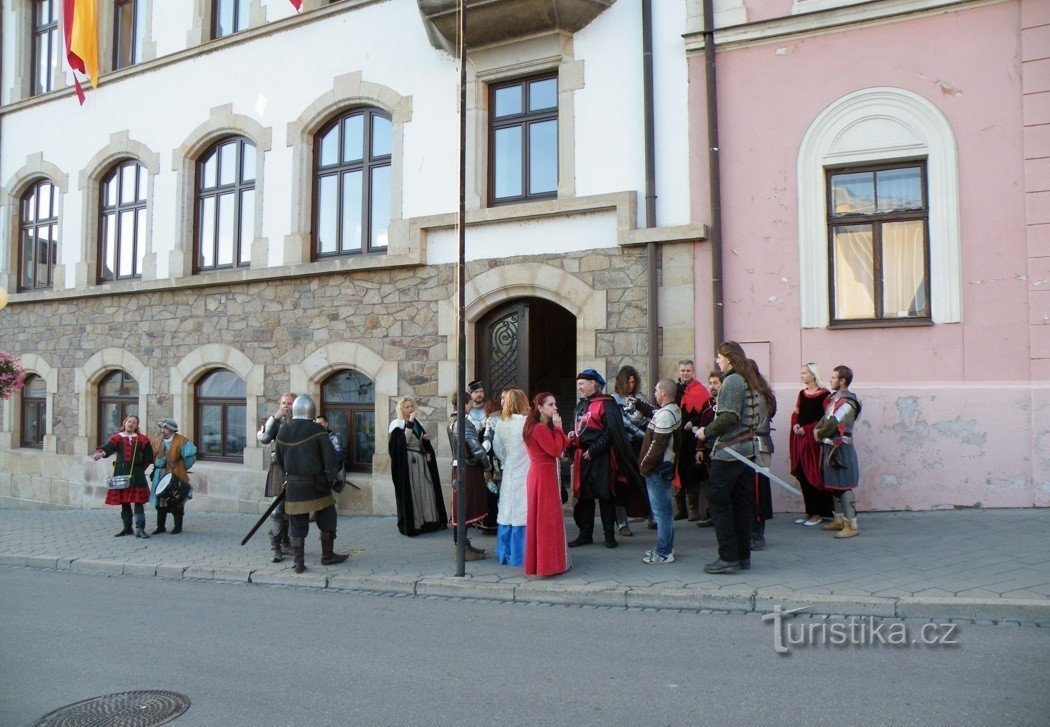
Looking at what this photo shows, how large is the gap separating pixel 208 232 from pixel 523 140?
19.8ft

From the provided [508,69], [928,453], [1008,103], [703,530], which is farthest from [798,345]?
[508,69]

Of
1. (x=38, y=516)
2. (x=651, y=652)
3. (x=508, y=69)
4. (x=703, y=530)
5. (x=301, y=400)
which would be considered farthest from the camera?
(x=38, y=516)

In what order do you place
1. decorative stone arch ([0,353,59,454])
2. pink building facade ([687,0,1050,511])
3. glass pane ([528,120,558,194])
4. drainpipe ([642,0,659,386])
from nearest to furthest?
pink building facade ([687,0,1050,511]) → drainpipe ([642,0,659,386]) → glass pane ([528,120,558,194]) → decorative stone arch ([0,353,59,454])

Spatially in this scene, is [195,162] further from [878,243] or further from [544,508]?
[878,243]

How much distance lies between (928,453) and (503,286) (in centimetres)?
540

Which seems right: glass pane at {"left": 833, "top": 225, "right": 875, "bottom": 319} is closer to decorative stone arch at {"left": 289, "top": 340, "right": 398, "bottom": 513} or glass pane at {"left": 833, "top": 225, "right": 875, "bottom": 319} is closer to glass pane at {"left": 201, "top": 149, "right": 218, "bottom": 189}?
decorative stone arch at {"left": 289, "top": 340, "right": 398, "bottom": 513}

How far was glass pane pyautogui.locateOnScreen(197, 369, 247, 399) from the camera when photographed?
1370cm

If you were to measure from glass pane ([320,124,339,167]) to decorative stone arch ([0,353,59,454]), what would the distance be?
22.8 feet

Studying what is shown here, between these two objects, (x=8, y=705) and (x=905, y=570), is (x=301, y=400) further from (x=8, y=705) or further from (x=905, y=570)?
(x=905, y=570)

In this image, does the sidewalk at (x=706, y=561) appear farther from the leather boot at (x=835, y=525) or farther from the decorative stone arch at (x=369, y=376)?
the decorative stone arch at (x=369, y=376)

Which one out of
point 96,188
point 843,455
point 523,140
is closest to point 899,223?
point 843,455

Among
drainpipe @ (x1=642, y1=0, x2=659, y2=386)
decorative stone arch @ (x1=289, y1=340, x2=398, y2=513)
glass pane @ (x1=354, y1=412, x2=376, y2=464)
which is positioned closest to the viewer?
drainpipe @ (x1=642, y1=0, x2=659, y2=386)

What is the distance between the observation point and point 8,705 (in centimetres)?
465

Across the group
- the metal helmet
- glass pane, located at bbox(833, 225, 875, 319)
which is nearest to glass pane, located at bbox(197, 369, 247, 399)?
the metal helmet
